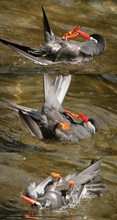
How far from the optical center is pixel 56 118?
10.5m

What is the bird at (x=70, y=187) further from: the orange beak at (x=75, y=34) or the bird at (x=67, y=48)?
the orange beak at (x=75, y=34)

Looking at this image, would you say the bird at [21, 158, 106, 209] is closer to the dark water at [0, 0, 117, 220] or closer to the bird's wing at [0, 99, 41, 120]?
the dark water at [0, 0, 117, 220]

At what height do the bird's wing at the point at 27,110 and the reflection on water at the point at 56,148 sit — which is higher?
the bird's wing at the point at 27,110

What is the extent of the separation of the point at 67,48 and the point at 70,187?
10.8 ft

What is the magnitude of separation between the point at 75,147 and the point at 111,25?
398 centimetres

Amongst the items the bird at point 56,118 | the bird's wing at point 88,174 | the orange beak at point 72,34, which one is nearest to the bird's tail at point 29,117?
the bird at point 56,118

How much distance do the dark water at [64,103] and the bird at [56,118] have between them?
121 millimetres

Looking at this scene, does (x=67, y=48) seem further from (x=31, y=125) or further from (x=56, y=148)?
(x=31, y=125)

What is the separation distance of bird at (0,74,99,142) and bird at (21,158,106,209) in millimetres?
927

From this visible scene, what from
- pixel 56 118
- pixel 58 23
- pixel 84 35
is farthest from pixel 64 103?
pixel 58 23

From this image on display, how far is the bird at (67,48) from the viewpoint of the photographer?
11797 millimetres

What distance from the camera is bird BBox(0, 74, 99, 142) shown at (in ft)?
34.2

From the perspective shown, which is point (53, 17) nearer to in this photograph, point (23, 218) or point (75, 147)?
point (75, 147)

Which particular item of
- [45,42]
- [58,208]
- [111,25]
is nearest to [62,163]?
[58,208]
